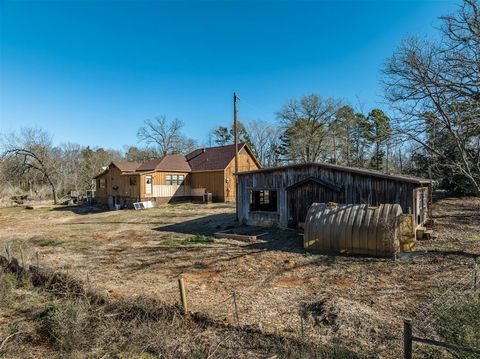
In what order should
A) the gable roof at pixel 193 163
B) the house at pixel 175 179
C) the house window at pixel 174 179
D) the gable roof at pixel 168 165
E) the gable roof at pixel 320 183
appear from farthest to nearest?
the gable roof at pixel 193 163, the house window at pixel 174 179, the gable roof at pixel 168 165, the house at pixel 175 179, the gable roof at pixel 320 183

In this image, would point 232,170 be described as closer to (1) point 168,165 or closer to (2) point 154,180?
(1) point 168,165

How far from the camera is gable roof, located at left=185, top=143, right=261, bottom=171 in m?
31.5

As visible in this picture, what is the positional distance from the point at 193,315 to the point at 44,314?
339cm

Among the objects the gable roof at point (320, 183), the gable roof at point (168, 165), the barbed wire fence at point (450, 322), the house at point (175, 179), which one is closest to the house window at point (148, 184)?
the house at point (175, 179)

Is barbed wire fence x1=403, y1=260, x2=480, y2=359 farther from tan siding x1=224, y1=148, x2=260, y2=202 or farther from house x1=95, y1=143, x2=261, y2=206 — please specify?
house x1=95, y1=143, x2=261, y2=206

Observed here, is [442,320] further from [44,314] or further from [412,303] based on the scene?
[44,314]

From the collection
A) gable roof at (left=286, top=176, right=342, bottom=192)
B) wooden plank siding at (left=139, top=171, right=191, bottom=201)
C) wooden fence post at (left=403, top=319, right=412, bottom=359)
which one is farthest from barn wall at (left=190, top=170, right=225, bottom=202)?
wooden fence post at (left=403, top=319, right=412, bottom=359)

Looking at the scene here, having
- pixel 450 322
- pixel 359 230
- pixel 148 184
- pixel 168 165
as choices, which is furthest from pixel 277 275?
pixel 168 165

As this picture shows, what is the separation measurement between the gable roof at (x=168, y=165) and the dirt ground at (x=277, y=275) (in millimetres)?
14456

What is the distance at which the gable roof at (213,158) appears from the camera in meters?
31.5

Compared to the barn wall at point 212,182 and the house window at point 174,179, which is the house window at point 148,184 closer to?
the house window at point 174,179

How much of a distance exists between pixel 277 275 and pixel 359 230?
11.4 feet

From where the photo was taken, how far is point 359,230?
1043 centimetres

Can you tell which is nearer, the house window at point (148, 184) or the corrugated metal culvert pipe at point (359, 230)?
the corrugated metal culvert pipe at point (359, 230)
